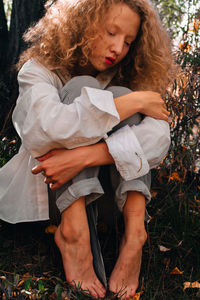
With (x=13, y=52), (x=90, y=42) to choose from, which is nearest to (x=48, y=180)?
(x=90, y=42)

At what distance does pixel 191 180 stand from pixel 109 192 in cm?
104

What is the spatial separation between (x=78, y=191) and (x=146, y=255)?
2.09 ft

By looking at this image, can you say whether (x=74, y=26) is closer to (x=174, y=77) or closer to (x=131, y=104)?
(x=131, y=104)

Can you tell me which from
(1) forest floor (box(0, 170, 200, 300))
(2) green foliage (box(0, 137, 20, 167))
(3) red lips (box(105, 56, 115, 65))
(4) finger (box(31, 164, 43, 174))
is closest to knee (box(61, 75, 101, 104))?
(3) red lips (box(105, 56, 115, 65))

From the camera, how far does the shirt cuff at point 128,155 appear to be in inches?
65.9

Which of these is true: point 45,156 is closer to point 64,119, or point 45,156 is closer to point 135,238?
point 64,119

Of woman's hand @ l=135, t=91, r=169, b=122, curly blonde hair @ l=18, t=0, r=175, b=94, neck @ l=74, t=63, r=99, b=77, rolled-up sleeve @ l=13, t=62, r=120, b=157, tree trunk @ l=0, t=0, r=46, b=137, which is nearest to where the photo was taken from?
rolled-up sleeve @ l=13, t=62, r=120, b=157

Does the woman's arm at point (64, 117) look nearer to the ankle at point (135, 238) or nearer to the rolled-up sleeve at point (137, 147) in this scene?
the rolled-up sleeve at point (137, 147)

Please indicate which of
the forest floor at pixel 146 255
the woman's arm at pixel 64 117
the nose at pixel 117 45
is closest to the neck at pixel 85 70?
the nose at pixel 117 45

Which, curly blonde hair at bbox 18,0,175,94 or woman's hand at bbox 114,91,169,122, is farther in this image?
curly blonde hair at bbox 18,0,175,94

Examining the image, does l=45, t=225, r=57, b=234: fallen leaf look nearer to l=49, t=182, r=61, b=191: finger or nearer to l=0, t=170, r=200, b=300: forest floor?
l=0, t=170, r=200, b=300: forest floor

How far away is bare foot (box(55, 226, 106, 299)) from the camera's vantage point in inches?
64.4

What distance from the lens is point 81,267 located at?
166 centimetres

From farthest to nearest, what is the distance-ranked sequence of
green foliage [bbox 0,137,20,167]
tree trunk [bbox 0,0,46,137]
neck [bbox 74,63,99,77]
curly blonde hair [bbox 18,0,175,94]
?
1. tree trunk [bbox 0,0,46,137]
2. green foliage [bbox 0,137,20,167]
3. neck [bbox 74,63,99,77]
4. curly blonde hair [bbox 18,0,175,94]
